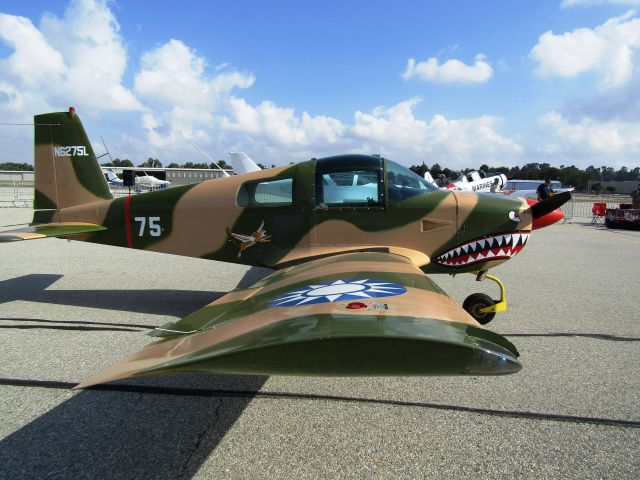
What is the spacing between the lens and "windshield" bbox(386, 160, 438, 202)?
15.7 feet

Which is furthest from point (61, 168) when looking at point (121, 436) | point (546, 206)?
point (546, 206)

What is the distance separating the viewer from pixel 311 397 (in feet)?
10.0

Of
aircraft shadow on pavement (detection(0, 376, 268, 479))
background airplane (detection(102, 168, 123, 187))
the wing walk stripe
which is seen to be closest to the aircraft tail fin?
the wing walk stripe

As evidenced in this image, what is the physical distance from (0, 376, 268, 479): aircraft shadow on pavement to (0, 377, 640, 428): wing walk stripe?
0.21ft

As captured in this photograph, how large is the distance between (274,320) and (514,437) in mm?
1735

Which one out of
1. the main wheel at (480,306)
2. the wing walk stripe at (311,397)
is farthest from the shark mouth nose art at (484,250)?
the wing walk stripe at (311,397)

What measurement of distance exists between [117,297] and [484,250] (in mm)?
5116

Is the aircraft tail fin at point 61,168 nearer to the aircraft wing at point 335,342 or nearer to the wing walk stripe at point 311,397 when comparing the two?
the wing walk stripe at point 311,397

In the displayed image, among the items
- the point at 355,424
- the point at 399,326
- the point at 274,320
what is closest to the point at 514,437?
the point at 355,424

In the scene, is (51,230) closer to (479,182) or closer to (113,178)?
(479,182)

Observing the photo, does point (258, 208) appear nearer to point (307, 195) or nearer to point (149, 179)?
point (307, 195)

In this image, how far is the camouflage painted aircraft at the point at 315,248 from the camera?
5.71 feet

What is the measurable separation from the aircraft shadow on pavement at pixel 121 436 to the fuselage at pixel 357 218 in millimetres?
2146

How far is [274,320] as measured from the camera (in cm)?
218
